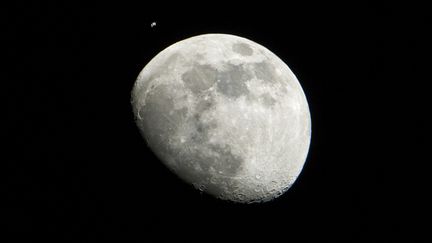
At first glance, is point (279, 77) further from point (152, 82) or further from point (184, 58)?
point (152, 82)

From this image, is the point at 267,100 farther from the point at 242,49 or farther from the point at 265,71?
the point at 242,49

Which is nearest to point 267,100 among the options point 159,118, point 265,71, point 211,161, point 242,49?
point 265,71

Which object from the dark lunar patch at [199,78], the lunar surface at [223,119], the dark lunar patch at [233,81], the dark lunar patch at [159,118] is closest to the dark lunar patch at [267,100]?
the lunar surface at [223,119]

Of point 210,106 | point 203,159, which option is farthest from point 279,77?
point 203,159

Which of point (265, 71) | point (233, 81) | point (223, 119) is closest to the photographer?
point (223, 119)

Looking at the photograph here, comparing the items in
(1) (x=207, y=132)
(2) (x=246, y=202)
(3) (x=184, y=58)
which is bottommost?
(2) (x=246, y=202)

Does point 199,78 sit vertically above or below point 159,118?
above

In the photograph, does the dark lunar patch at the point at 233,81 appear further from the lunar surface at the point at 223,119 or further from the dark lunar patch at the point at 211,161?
the dark lunar patch at the point at 211,161
